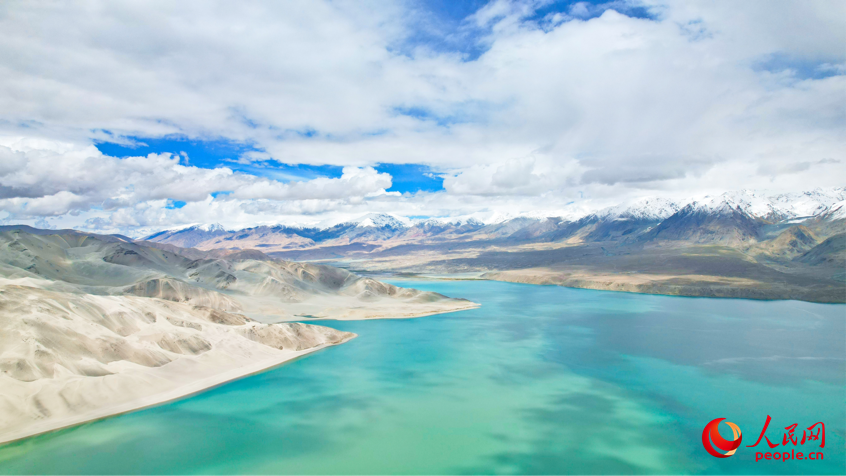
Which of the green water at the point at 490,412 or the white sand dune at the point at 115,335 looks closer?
the green water at the point at 490,412

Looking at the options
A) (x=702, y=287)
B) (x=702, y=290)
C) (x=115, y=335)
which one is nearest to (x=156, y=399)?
(x=115, y=335)

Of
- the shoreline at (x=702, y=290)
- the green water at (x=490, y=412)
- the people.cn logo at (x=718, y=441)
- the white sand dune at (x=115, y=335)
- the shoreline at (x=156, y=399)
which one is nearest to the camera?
the green water at (x=490, y=412)

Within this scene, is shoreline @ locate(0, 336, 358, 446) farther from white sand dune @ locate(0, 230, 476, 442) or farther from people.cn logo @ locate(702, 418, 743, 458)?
people.cn logo @ locate(702, 418, 743, 458)

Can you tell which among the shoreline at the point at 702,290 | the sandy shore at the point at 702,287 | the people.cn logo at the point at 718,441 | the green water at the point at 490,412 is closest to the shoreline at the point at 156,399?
the green water at the point at 490,412

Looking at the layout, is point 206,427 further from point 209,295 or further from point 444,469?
point 209,295

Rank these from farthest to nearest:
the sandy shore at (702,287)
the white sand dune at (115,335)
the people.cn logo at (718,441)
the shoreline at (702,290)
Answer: the shoreline at (702,290), the sandy shore at (702,287), the white sand dune at (115,335), the people.cn logo at (718,441)

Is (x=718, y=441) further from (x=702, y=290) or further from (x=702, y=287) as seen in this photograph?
(x=702, y=287)

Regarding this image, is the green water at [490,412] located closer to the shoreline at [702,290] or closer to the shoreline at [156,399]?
the shoreline at [156,399]

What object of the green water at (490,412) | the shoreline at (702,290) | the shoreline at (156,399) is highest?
the shoreline at (702,290)
